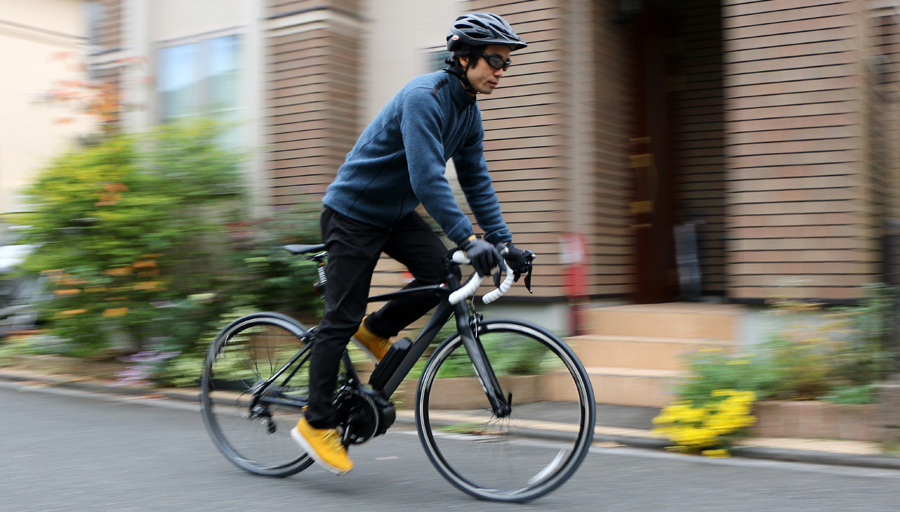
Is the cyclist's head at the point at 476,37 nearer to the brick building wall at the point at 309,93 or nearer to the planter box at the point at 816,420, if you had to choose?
the planter box at the point at 816,420

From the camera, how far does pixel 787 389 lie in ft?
15.7

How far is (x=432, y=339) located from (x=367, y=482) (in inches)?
31.9

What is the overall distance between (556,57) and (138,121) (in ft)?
18.1

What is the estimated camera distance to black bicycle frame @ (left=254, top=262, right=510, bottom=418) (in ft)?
11.4

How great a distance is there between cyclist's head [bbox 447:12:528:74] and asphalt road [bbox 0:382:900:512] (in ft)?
6.25

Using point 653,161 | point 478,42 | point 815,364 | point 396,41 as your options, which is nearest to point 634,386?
point 815,364

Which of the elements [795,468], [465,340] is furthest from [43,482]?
[795,468]

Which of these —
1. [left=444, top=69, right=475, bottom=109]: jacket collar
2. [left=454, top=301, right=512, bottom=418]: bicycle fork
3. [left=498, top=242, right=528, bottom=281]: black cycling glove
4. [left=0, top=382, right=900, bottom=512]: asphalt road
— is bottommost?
[left=0, top=382, right=900, bottom=512]: asphalt road

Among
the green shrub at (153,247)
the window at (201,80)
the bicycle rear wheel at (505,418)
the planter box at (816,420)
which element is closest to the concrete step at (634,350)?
the planter box at (816,420)

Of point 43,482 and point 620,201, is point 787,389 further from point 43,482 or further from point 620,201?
point 43,482

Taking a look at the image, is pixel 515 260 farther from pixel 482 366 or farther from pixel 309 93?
pixel 309 93

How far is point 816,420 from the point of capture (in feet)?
15.0

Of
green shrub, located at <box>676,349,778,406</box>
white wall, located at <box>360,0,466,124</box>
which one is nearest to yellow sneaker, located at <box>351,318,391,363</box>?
green shrub, located at <box>676,349,778,406</box>

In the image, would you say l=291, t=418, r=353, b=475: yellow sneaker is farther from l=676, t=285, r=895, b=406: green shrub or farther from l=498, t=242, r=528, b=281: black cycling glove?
l=676, t=285, r=895, b=406: green shrub
